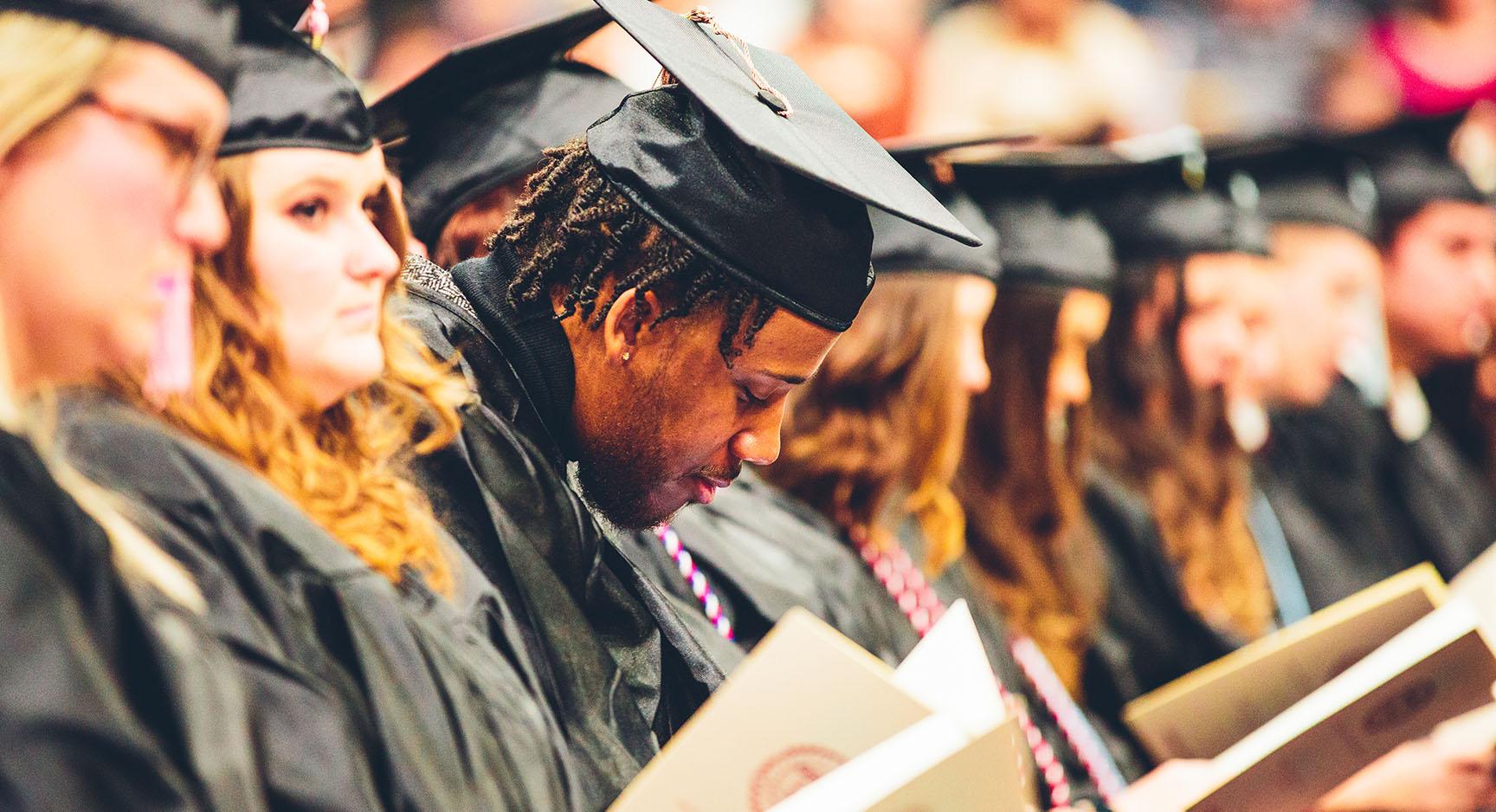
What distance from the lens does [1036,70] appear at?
566 cm

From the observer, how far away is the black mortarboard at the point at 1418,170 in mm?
4996

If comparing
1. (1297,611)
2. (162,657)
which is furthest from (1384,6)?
(162,657)

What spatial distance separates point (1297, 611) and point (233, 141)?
357 centimetres

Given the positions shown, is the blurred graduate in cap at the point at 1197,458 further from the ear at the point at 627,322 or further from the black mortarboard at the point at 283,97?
the black mortarboard at the point at 283,97

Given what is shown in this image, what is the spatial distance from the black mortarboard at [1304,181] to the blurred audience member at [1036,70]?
23.6 inches

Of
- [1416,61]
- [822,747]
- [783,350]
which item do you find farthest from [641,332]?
[1416,61]

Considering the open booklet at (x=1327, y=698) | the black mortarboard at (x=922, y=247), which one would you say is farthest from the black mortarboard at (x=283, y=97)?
the black mortarboard at (x=922, y=247)

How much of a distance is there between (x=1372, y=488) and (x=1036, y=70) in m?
1.88

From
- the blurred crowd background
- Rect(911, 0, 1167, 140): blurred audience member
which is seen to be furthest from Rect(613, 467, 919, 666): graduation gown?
Rect(911, 0, 1167, 140): blurred audience member

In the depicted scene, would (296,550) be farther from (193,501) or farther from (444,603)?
(444,603)

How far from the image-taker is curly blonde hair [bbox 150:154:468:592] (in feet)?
4.48

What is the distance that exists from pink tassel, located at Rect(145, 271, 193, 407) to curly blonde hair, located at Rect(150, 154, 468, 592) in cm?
2

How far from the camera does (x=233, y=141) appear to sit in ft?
4.65

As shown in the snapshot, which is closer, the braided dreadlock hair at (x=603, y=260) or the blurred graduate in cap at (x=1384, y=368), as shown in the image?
the braided dreadlock hair at (x=603, y=260)
